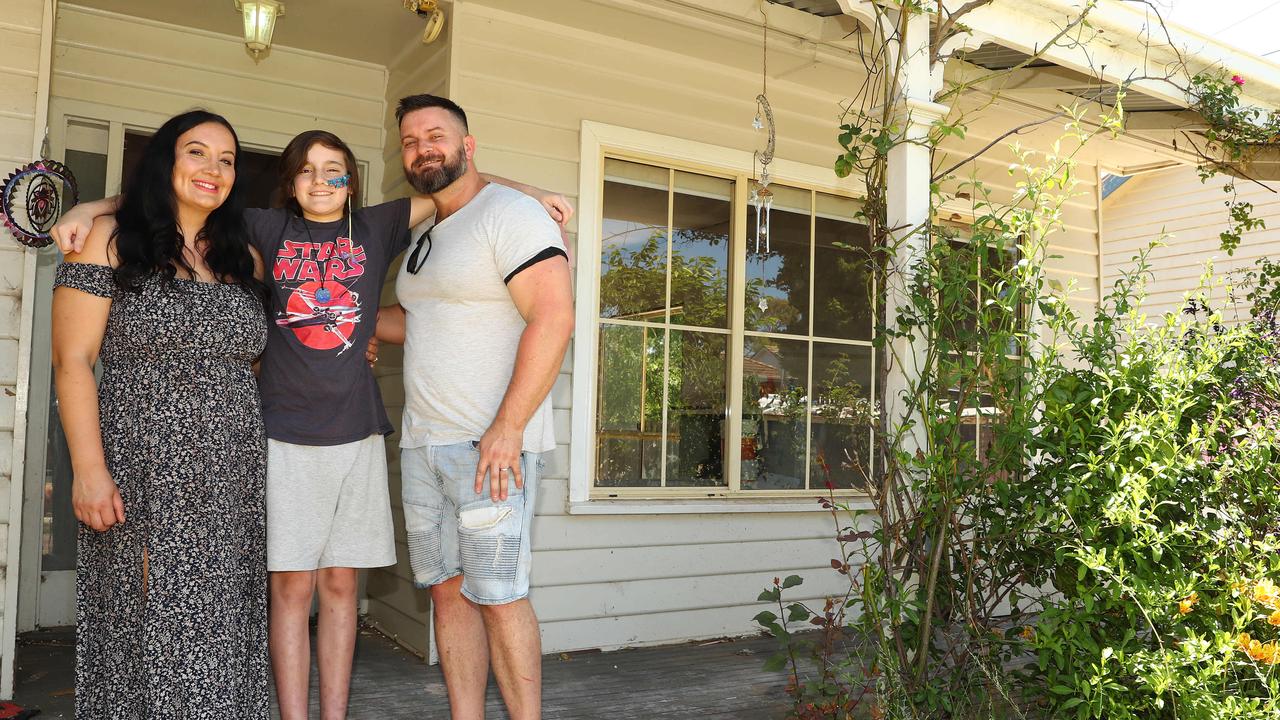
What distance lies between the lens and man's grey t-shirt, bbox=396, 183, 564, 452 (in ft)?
6.96

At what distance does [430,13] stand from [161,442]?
2.15m

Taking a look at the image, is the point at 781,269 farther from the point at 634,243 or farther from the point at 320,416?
the point at 320,416

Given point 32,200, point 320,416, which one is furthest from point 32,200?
point 320,416

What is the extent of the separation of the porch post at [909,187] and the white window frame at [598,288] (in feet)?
4.78

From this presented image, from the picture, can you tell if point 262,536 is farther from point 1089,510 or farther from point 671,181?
point 671,181

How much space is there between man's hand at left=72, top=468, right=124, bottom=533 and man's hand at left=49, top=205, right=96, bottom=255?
0.44 meters

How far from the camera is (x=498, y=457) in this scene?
205cm

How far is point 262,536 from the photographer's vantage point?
6.92 ft

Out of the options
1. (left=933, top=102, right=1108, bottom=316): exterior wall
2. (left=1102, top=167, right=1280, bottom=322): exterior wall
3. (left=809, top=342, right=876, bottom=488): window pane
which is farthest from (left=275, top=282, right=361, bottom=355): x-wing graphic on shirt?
(left=1102, top=167, right=1280, bottom=322): exterior wall

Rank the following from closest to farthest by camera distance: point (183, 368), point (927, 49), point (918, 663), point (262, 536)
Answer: point (183, 368)
point (262, 536)
point (918, 663)
point (927, 49)

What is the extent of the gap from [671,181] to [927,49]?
5.16 ft

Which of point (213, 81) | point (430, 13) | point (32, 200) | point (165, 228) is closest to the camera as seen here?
point (165, 228)

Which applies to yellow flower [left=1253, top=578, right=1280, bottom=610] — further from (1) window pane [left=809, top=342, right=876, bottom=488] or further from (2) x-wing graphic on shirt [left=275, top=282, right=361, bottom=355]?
(1) window pane [left=809, top=342, right=876, bottom=488]

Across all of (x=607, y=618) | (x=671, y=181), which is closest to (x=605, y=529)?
(x=607, y=618)
